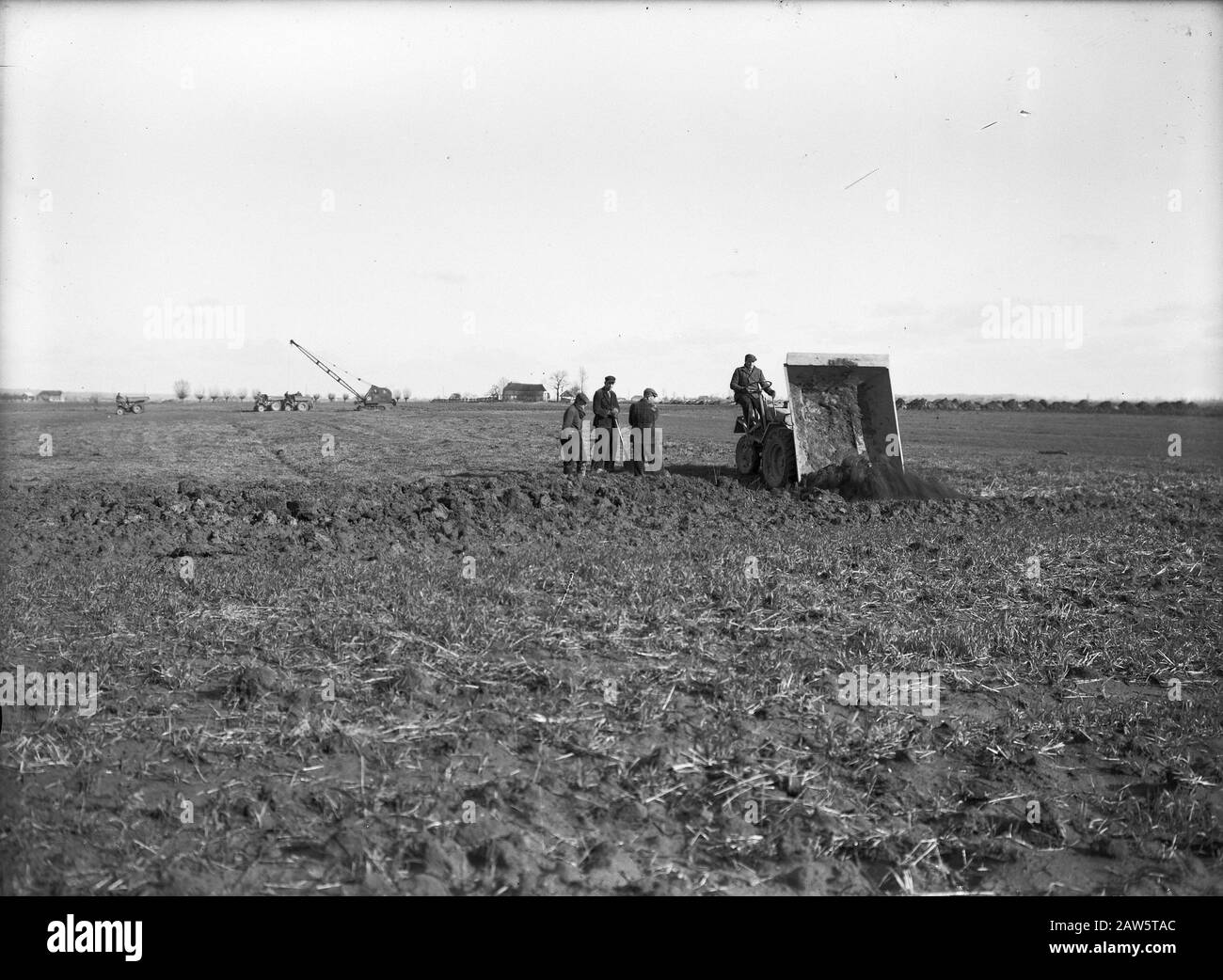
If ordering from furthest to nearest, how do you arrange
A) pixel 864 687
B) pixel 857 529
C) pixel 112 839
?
pixel 857 529, pixel 864 687, pixel 112 839

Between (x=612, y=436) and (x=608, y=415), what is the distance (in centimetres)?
40

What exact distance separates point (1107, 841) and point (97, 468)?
20099mm

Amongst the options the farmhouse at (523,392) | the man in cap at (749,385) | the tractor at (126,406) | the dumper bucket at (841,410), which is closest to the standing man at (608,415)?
the man in cap at (749,385)

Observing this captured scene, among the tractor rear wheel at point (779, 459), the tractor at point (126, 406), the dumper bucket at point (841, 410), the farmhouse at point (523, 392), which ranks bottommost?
the tractor rear wheel at point (779, 459)

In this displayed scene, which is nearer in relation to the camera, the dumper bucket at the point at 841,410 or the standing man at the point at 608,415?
the dumper bucket at the point at 841,410

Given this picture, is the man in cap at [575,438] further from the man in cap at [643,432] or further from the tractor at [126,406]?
the tractor at [126,406]

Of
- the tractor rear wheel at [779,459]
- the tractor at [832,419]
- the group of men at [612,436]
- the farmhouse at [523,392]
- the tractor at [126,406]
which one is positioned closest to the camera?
the tractor at [832,419]

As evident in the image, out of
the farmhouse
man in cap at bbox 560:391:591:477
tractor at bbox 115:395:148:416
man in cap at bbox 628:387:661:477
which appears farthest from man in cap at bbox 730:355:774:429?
→ the farmhouse

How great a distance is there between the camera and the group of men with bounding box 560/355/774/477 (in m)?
15.6

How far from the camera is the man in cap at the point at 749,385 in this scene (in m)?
15.6

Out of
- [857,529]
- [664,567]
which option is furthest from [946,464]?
[664,567]

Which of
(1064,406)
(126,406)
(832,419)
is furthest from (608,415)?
(1064,406)
